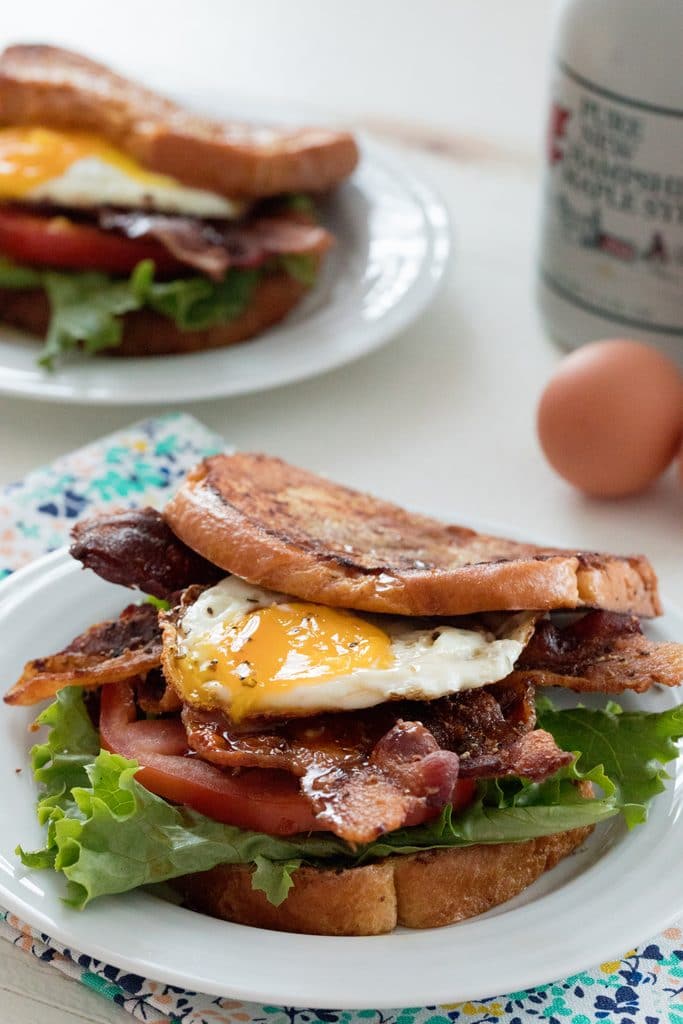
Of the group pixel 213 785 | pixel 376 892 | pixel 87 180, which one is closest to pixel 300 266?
pixel 87 180

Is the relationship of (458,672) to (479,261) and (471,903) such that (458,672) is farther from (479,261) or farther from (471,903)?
(479,261)

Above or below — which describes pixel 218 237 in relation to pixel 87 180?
below

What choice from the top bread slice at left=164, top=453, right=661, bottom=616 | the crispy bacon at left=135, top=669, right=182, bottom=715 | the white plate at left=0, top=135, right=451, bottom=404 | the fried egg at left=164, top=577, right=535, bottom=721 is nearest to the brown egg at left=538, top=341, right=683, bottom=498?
the white plate at left=0, top=135, right=451, bottom=404

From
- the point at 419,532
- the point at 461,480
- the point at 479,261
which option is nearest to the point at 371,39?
the point at 479,261

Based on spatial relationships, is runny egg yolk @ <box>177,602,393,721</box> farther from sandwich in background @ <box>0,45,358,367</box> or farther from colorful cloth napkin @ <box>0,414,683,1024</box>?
sandwich in background @ <box>0,45,358,367</box>

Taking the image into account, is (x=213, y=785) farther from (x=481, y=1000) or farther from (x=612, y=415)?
(x=612, y=415)

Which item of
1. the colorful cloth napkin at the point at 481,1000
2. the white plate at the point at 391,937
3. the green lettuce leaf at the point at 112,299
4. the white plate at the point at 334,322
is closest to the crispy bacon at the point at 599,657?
the white plate at the point at 391,937
